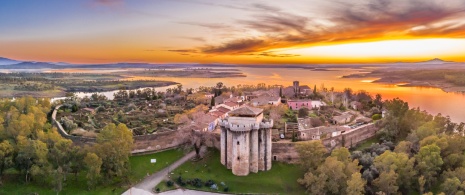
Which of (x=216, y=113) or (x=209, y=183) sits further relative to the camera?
(x=216, y=113)

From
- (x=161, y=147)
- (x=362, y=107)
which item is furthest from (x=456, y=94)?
(x=161, y=147)

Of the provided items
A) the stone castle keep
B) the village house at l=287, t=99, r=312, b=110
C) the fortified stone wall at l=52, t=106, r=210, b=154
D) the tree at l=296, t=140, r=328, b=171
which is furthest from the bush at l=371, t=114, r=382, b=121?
the fortified stone wall at l=52, t=106, r=210, b=154

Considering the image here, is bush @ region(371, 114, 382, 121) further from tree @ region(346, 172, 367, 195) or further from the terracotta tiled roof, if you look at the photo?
tree @ region(346, 172, 367, 195)

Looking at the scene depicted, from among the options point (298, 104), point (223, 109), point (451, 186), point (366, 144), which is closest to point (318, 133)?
point (366, 144)

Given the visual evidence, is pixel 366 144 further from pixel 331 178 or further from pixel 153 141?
pixel 153 141

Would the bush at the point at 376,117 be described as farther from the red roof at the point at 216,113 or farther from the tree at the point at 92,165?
the tree at the point at 92,165

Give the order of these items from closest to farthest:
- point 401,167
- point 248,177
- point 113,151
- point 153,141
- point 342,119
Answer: point 401,167 < point 113,151 < point 248,177 < point 153,141 < point 342,119

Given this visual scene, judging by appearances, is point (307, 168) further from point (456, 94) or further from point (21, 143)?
point (456, 94)
